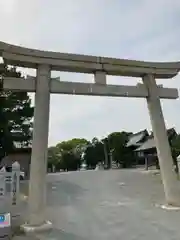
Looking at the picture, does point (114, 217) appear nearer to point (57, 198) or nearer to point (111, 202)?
point (111, 202)

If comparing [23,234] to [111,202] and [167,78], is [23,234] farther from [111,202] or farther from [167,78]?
[167,78]

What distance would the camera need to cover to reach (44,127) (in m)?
8.05

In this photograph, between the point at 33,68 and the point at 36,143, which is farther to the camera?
the point at 33,68

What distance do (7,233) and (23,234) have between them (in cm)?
79

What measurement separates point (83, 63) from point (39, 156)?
2.90m

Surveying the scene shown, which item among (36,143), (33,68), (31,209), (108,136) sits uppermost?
(108,136)

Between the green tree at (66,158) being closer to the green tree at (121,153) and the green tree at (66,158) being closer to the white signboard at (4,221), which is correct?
the green tree at (121,153)

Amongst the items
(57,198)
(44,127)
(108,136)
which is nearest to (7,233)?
(44,127)

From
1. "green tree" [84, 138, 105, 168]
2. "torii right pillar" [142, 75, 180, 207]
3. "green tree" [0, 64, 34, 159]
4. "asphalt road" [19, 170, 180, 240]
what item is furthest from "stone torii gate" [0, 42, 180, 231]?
"green tree" [84, 138, 105, 168]

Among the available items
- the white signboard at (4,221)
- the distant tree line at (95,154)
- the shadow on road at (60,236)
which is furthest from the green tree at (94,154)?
the white signboard at (4,221)

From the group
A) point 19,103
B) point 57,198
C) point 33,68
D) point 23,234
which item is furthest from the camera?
point 19,103

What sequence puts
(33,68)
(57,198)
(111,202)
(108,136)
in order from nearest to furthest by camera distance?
1. (33,68)
2. (111,202)
3. (57,198)
4. (108,136)

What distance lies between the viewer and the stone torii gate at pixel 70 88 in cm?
778

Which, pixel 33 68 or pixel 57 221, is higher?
pixel 33 68
